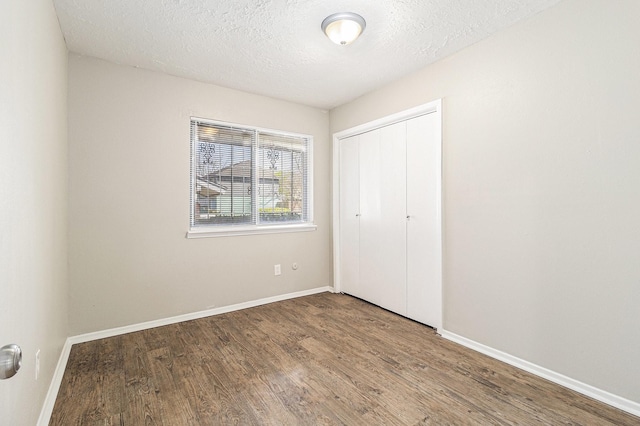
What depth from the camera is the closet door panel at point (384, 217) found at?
313 cm

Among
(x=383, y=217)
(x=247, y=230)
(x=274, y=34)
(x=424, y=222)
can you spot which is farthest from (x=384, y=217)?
(x=274, y=34)

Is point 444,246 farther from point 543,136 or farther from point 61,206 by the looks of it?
point 61,206

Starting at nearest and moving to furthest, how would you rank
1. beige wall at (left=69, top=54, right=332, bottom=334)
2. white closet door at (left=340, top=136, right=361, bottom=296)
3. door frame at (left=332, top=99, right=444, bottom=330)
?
1. beige wall at (left=69, top=54, right=332, bottom=334)
2. door frame at (left=332, top=99, right=444, bottom=330)
3. white closet door at (left=340, top=136, right=361, bottom=296)

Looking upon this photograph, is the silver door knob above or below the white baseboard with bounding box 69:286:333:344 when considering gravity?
above

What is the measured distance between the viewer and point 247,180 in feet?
11.5

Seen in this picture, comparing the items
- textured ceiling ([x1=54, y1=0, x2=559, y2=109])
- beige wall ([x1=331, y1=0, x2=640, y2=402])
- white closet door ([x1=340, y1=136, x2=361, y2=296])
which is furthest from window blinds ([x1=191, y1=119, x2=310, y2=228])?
beige wall ([x1=331, y1=0, x2=640, y2=402])

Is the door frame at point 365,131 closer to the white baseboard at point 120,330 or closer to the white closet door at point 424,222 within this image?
the white closet door at point 424,222

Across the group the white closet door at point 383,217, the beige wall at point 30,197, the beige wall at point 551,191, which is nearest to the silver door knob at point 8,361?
the beige wall at point 30,197

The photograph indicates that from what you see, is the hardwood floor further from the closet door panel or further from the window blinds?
the window blinds

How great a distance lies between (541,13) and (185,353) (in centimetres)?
361

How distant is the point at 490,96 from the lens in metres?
2.33

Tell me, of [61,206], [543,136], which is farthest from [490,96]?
[61,206]

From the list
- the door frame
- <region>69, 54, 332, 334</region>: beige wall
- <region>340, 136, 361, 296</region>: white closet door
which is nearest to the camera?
<region>69, 54, 332, 334</region>: beige wall

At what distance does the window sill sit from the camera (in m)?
3.12
